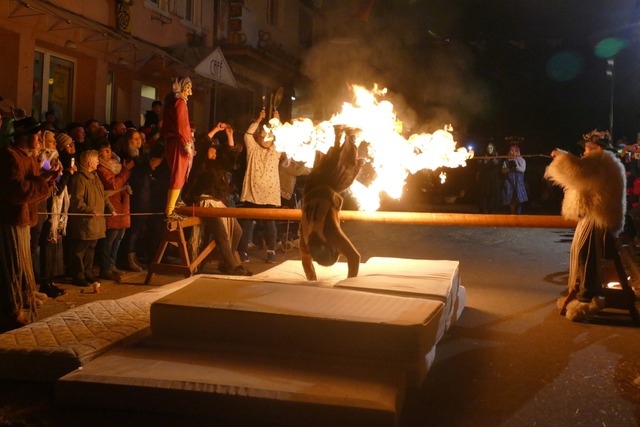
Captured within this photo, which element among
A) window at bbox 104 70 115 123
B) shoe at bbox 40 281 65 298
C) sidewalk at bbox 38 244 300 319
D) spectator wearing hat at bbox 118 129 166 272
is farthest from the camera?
window at bbox 104 70 115 123

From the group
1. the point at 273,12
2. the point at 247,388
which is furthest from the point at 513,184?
the point at 247,388

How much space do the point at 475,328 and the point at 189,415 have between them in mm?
3096

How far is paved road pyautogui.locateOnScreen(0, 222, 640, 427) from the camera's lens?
3580mm

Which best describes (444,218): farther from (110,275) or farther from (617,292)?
(110,275)

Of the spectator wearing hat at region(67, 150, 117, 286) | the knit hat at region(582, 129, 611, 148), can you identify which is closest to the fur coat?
the knit hat at region(582, 129, 611, 148)

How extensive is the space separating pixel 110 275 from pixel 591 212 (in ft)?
18.6

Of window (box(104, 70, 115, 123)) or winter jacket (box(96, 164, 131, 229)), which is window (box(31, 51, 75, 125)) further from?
winter jacket (box(96, 164, 131, 229))

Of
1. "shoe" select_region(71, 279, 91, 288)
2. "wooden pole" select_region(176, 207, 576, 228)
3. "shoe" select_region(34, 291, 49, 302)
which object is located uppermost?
"wooden pole" select_region(176, 207, 576, 228)

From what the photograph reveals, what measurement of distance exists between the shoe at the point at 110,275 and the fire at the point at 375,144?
2.73 metres

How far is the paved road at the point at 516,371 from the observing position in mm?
3580

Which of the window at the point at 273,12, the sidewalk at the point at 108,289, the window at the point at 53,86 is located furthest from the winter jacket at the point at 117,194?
the window at the point at 273,12

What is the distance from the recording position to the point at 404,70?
63.8 ft

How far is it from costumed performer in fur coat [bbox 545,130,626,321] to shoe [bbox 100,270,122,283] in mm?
5303

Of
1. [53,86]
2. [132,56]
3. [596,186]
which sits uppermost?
[132,56]
